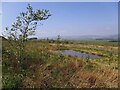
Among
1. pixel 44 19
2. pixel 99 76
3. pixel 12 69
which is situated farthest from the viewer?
pixel 44 19

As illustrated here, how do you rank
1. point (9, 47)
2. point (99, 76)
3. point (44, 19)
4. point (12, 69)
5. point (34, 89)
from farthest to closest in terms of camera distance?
point (9, 47) → point (44, 19) → point (12, 69) → point (99, 76) → point (34, 89)

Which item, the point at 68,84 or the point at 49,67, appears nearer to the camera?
the point at 68,84

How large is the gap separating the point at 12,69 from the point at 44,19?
5.83ft

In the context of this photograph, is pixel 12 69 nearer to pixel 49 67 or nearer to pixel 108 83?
pixel 49 67

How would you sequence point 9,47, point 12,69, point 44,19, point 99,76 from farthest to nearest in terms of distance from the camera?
point 9,47 < point 44,19 < point 12,69 < point 99,76

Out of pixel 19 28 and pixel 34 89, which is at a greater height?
pixel 19 28

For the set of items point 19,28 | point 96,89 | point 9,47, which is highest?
point 19,28

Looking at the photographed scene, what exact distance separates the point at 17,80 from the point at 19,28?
6.70 feet

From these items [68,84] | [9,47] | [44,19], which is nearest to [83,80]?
[68,84]

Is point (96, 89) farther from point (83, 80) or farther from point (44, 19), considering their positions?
point (44, 19)

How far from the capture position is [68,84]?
6.04 m

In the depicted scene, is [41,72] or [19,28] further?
[19,28]

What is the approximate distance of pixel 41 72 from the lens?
637 centimetres

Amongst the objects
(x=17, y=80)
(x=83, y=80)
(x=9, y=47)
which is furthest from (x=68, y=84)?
(x=9, y=47)
